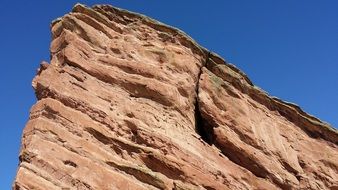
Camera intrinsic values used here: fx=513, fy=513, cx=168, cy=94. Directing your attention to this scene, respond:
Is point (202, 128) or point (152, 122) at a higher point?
point (202, 128)

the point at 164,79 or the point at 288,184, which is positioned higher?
the point at 164,79

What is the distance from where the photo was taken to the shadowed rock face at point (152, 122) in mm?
21438

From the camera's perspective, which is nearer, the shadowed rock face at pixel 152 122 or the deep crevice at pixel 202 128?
the shadowed rock face at pixel 152 122

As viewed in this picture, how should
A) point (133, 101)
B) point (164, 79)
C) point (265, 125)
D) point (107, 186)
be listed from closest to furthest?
point (107, 186), point (133, 101), point (164, 79), point (265, 125)

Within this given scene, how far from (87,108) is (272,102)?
48.5 ft

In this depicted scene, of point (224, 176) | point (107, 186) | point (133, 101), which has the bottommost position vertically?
point (107, 186)

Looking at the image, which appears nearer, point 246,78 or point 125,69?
point 125,69

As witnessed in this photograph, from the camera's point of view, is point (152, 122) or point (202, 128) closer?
point (152, 122)

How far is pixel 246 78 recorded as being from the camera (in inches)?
1335

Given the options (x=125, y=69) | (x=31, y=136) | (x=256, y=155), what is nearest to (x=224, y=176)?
(x=256, y=155)

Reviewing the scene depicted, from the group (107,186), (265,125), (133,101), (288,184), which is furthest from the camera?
(265,125)

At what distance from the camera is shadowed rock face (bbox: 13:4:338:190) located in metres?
21.4

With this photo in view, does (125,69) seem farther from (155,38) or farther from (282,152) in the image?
(282,152)

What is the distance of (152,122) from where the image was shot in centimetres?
2536
